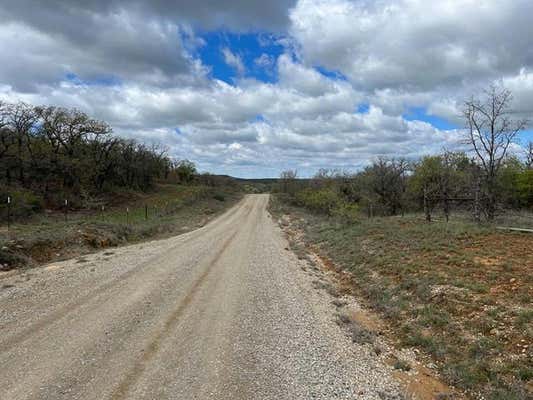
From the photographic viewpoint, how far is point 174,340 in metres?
5.87

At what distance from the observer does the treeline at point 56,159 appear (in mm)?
41125

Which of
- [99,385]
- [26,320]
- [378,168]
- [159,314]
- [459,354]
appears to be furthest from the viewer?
[378,168]

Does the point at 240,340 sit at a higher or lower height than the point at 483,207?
lower

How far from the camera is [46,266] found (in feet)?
38.5

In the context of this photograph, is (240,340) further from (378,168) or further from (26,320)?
(378,168)

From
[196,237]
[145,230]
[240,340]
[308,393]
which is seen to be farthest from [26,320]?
[145,230]

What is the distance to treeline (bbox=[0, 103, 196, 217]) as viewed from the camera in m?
41.1

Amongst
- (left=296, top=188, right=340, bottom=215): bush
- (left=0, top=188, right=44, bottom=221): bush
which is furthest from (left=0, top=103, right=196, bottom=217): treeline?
(left=296, top=188, right=340, bottom=215): bush

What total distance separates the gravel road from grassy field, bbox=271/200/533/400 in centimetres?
127

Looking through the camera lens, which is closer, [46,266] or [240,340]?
[240,340]

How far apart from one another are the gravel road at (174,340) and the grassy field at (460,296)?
127 centimetres

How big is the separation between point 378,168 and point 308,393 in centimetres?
3632

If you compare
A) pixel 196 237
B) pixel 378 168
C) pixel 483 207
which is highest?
pixel 378 168

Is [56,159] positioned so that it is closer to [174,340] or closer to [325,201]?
[325,201]
